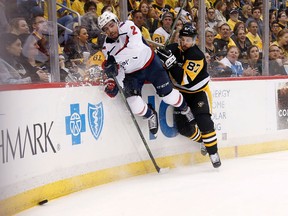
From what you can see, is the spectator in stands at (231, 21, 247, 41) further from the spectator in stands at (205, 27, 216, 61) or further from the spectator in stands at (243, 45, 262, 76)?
the spectator in stands at (205, 27, 216, 61)

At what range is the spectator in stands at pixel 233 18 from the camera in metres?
6.85

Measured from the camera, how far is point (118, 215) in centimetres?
409

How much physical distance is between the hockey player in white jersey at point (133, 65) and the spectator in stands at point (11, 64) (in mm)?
1019

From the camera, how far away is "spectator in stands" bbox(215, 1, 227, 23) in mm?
6680

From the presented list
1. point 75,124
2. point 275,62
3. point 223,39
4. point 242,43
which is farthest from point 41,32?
point 275,62

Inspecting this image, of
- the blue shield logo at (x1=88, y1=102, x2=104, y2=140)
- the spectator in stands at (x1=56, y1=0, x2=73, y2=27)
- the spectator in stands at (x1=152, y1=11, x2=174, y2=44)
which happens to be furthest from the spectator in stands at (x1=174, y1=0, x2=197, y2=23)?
the blue shield logo at (x1=88, y1=102, x2=104, y2=140)

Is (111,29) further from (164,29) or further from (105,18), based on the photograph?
(164,29)

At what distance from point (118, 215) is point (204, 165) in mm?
2133

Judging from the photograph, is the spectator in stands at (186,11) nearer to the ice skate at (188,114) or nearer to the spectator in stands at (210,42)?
the spectator in stands at (210,42)

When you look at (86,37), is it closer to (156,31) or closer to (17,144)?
(156,31)

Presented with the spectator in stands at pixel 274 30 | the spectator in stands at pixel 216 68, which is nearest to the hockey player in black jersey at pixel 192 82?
the spectator in stands at pixel 216 68

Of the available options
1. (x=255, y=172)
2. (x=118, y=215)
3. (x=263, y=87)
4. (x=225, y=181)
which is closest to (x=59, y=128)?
(x=118, y=215)

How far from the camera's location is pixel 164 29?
20.2 ft

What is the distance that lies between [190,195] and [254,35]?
9.48 ft
